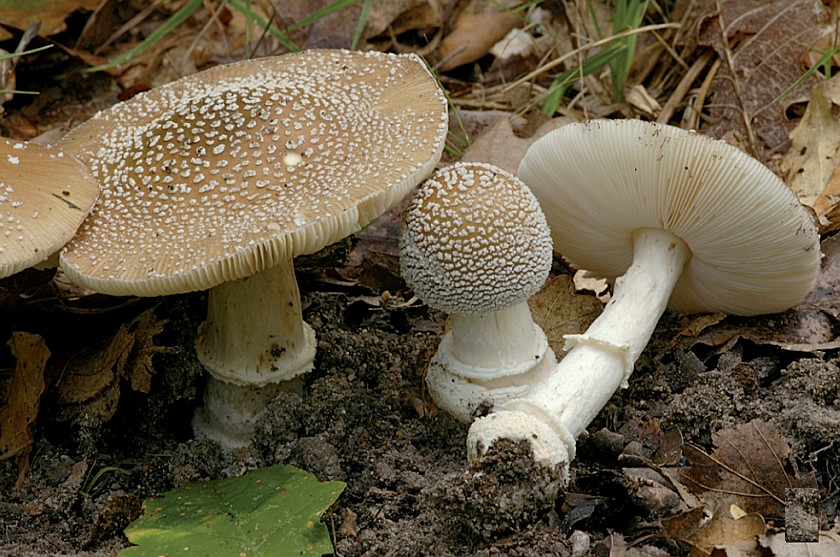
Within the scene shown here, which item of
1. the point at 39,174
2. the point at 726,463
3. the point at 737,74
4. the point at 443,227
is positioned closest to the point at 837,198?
the point at 737,74

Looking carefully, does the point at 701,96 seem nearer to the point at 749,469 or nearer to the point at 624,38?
the point at 624,38

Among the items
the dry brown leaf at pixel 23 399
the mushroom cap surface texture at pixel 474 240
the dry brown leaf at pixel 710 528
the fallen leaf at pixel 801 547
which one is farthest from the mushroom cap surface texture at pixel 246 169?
the fallen leaf at pixel 801 547

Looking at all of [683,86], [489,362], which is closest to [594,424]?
[489,362]

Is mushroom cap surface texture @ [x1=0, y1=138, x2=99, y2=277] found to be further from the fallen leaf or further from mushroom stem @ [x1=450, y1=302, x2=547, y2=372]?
the fallen leaf

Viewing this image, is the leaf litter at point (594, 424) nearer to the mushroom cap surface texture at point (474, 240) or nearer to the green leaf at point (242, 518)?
the green leaf at point (242, 518)

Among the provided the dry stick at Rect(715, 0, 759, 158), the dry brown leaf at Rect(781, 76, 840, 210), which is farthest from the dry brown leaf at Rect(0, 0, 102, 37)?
the dry brown leaf at Rect(781, 76, 840, 210)

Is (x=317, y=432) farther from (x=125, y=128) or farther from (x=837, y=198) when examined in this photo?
(x=837, y=198)
